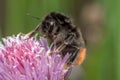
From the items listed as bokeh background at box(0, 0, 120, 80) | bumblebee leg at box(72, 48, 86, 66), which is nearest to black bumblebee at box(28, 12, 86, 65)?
bumblebee leg at box(72, 48, 86, 66)

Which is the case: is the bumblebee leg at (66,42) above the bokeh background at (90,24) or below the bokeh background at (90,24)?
below

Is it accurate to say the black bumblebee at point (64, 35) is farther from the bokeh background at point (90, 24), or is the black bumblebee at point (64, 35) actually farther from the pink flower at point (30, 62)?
the bokeh background at point (90, 24)

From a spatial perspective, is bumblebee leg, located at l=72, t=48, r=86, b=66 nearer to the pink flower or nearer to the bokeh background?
the pink flower

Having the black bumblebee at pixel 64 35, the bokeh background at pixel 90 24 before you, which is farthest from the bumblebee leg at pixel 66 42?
the bokeh background at pixel 90 24

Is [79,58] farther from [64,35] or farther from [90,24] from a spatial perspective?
[90,24]

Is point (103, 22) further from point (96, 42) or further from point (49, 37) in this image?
point (49, 37)

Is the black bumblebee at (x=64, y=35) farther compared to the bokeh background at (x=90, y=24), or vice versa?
the bokeh background at (x=90, y=24)
